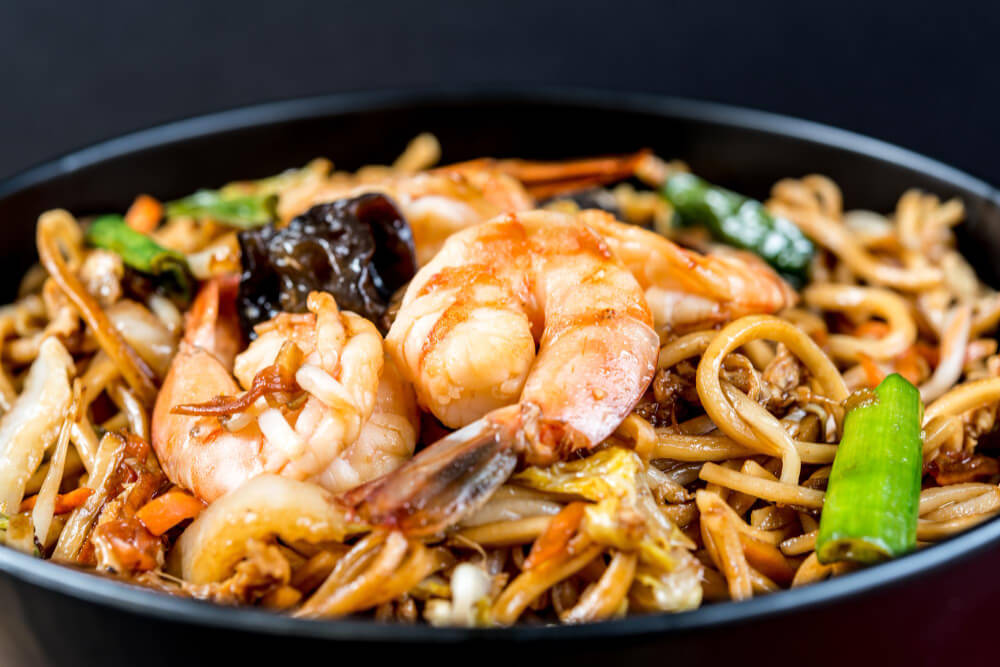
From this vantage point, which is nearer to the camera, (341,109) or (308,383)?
(308,383)

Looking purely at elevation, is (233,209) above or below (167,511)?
above

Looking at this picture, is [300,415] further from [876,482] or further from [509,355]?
[876,482]

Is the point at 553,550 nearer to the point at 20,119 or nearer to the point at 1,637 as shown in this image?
the point at 1,637

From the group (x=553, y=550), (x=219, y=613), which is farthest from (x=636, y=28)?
(x=219, y=613)

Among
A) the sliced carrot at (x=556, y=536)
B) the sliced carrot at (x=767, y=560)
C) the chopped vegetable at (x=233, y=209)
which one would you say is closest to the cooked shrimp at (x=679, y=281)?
the sliced carrot at (x=767, y=560)

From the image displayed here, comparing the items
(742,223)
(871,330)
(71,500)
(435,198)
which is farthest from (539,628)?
(742,223)

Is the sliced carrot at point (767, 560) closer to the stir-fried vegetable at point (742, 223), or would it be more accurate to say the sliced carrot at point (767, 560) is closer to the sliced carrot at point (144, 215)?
the stir-fried vegetable at point (742, 223)

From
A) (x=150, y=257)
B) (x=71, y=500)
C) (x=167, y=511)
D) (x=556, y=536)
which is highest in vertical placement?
Answer: (x=150, y=257)

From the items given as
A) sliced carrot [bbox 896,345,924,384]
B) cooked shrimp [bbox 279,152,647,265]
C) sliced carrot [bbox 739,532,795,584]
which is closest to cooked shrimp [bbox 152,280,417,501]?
cooked shrimp [bbox 279,152,647,265]
